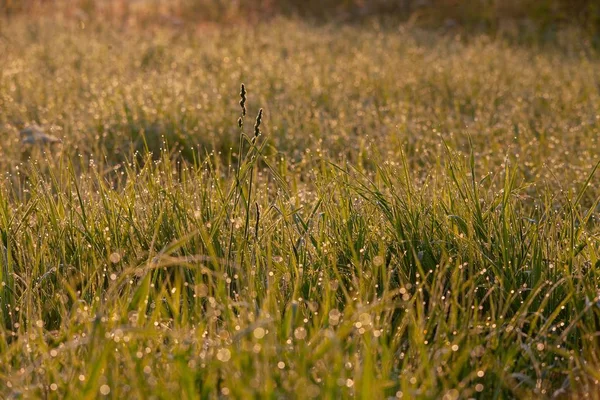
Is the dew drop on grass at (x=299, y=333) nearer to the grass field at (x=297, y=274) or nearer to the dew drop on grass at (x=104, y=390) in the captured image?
the grass field at (x=297, y=274)

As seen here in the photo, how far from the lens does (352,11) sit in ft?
42.7

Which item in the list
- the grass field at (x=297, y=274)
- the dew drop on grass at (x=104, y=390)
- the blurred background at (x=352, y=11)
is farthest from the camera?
the blurred background at (x=352, y=11)

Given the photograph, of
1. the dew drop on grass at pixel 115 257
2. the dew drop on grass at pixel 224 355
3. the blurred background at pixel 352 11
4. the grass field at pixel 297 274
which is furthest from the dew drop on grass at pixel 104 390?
the blurred background at pixel 352 11

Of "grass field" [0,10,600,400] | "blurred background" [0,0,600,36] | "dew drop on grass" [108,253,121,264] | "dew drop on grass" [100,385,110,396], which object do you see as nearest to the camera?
"dew drop on grass" [100,385,110,396]

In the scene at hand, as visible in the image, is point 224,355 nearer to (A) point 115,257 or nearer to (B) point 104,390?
(B) point 104,390

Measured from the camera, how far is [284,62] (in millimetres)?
7156

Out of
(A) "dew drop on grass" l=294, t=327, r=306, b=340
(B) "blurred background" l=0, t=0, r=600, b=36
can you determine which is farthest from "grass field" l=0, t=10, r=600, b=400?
(B) "blurred background" l=0, t=0, r=600, b=36

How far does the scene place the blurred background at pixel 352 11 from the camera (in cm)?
1096

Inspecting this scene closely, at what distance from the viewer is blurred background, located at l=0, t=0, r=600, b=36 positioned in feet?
36.0

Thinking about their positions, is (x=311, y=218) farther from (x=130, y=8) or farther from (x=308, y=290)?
(x=130, y=8)

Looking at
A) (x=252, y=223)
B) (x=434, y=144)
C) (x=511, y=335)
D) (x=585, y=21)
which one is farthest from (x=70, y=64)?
(x=585, y=21)

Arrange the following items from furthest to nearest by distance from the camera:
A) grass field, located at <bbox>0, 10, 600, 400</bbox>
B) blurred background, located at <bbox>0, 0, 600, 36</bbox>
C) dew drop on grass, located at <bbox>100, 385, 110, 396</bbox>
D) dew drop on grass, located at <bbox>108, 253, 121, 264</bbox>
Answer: blurred background, located at <bbox>0, 0, 600, 36</bbox> → dew drop on grass, located at <bbox>108, 253, 121, 264</bbox> → grass field, located at <bbox>0, 10, 600, 400</bbox> → dew drop on grass, located at <bbox>100, 385, 110, 396</bbox>

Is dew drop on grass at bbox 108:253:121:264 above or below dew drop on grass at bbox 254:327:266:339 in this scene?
below

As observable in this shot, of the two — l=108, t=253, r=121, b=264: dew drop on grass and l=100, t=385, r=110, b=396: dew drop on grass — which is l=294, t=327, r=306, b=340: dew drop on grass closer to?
l=100, t=385, r=110, b=396: dew drop on grass
